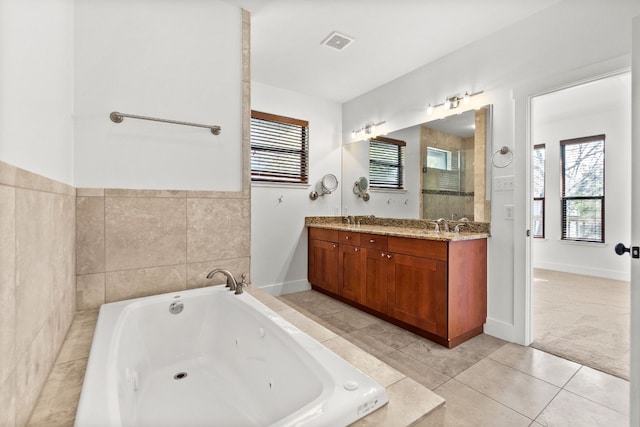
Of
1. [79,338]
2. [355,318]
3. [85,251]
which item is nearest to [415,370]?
[355,318]

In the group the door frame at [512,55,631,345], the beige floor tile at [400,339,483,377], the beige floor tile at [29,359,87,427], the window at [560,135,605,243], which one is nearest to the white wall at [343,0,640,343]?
the door frame at [512,55,631,345]

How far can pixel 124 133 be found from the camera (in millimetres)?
1765

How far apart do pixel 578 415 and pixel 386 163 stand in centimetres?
269

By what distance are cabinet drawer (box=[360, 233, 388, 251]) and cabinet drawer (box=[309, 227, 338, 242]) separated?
437mm

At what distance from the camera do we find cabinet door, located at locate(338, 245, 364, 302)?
3.01 meters

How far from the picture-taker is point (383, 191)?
364 centimetres

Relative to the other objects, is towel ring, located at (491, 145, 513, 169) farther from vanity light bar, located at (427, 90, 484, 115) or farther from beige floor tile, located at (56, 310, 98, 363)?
beige floor tile, located at (56, 310, 98, 363)

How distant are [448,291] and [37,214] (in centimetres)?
230

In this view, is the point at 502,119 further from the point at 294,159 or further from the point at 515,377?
the point at 294,159

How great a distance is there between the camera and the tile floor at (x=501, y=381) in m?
1.50

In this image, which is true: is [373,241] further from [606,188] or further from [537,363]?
[606,188]

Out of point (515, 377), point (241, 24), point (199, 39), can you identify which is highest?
point (241, 24)

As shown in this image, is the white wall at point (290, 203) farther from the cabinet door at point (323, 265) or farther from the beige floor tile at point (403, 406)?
the beige floor tile at point (403, 406)

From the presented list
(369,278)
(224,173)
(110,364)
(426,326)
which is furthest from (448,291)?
(110,364)
